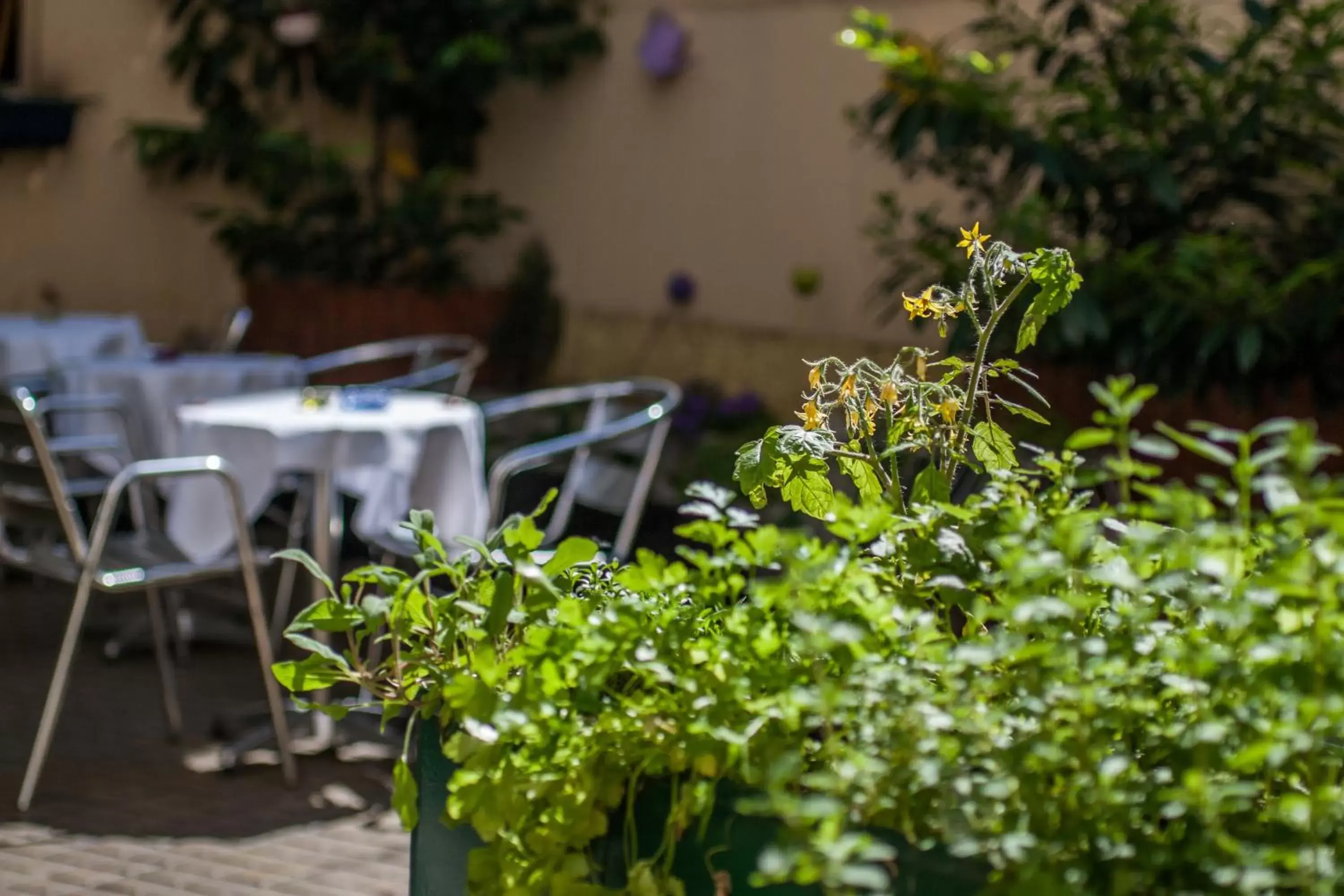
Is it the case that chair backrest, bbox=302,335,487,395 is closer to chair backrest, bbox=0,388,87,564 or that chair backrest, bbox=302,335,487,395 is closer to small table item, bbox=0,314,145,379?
small table item, bbox=0,314,145,379

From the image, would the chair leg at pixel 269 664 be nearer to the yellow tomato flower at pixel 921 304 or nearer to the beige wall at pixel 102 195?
the yellow tomato flower at pixel 921 304

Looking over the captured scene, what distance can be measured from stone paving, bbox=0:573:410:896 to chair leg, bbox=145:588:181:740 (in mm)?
47

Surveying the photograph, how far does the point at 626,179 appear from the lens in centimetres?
862

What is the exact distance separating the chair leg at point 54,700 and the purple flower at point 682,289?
15.5 ft

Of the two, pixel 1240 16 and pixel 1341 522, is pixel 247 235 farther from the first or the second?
pixel 1341 522

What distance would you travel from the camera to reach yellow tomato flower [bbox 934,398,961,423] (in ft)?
4.93

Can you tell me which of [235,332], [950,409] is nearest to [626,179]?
[235,332]

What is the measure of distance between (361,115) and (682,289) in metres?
2.55

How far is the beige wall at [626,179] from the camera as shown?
303 inches

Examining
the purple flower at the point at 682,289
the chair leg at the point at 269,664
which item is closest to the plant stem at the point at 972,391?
the chair leg at the point at 269,664

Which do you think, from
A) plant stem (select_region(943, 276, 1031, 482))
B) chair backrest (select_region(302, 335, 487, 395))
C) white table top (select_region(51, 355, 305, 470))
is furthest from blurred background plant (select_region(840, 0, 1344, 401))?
plant stem (select_region(943, 276, 1031, 482))

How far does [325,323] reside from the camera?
30.1 feet

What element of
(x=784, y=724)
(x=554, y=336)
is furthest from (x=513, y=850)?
(x=554, y=336)

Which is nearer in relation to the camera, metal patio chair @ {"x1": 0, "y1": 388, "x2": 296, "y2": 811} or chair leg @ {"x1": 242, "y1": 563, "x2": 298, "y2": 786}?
metal patio chair @ {"x1": 0, "y1": 388, "x2": 296, "y2": 811}
